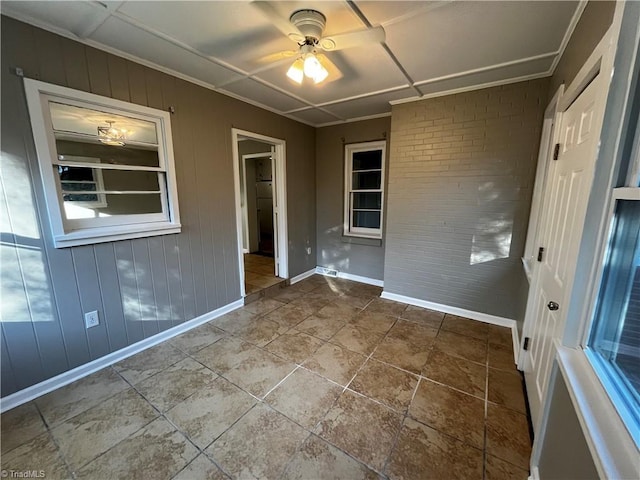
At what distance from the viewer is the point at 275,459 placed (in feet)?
4.63

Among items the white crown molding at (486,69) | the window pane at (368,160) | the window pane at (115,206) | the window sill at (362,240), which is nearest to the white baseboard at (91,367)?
the window pane at (115,206)

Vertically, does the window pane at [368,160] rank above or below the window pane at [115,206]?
above

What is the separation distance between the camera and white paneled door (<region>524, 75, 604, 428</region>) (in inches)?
45.4

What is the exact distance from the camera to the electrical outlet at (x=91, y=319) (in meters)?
2.04

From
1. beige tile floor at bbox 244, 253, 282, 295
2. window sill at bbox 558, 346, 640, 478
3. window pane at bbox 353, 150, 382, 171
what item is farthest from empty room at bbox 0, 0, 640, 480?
window pane at bbox 353, 150, 382, 171

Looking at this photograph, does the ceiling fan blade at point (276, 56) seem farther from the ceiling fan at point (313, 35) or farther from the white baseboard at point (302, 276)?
the white baseboard at point (302, 276)

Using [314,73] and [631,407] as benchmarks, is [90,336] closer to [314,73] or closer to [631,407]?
[314,73]

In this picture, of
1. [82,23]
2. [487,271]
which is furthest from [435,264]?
[82,23]

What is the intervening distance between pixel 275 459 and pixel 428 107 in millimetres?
3498

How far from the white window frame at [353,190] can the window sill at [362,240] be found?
45 millimetres

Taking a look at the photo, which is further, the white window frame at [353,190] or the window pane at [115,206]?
the white window frame at [353,190]

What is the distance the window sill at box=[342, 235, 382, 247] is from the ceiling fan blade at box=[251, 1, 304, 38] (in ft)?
9.52

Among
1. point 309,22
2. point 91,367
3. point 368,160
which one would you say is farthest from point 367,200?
point 91,367

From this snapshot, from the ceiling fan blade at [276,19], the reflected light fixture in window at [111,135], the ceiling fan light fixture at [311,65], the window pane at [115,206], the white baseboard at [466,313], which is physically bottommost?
the white baseboard at [466,313]
